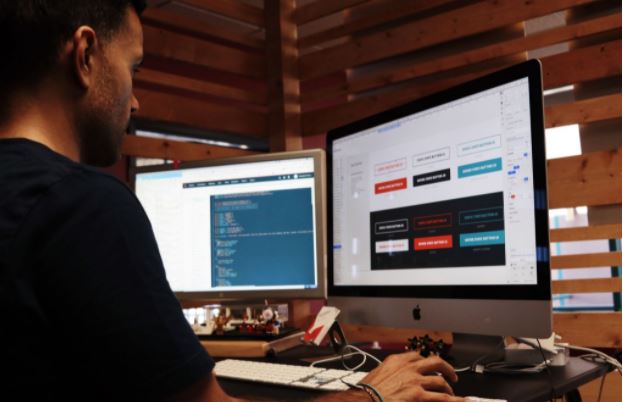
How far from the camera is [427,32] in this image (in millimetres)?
2875

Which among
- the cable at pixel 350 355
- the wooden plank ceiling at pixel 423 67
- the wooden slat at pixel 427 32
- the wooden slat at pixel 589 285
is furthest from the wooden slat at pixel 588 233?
the cable at pixel 350 355

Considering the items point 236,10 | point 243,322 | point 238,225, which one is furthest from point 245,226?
point 236,10

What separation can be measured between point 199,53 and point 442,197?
2.06 metres

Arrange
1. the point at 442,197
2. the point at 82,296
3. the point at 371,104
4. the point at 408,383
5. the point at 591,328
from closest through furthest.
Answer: the point at 82,296
the point at 408,383
the point at 442,197
the point at 591,328
the point at 371,104

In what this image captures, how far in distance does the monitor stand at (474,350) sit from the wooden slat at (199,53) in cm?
212

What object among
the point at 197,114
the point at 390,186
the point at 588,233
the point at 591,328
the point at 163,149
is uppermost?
the point at 197,114

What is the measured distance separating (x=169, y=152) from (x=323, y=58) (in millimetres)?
930

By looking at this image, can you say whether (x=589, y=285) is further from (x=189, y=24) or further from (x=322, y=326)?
(x=189, y=24)

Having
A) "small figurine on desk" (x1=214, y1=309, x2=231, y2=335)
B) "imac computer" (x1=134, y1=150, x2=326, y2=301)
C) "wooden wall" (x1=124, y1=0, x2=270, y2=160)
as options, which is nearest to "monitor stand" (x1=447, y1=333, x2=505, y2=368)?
"imac computer" (x1=134, y1=150, x2=326, y2=301)

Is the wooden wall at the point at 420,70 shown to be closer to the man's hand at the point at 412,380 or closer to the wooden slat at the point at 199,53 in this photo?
the wooden slat at the point at 199,53

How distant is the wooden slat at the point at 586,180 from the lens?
230cm

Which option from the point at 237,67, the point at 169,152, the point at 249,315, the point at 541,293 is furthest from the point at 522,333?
the point at 237,67

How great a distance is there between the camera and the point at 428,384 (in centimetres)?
98

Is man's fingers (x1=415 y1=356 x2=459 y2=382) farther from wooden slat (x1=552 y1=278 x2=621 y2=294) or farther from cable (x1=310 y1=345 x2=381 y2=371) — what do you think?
wooden slat (x1=552 y1=278 x2=621 y2=294)
